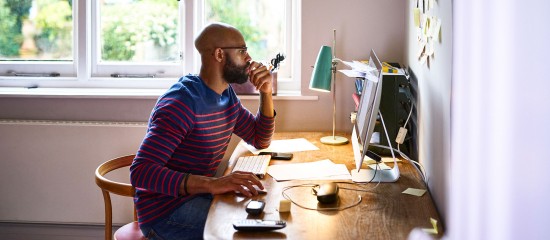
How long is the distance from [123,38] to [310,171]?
1.69 meters

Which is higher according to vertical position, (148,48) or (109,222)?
(148,48)

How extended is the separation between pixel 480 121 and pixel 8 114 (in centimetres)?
273

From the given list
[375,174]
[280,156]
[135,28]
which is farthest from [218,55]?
[135,28]

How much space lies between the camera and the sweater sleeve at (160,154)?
1793 mm

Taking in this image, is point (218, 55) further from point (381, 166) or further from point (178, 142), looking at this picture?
point (381, 166)

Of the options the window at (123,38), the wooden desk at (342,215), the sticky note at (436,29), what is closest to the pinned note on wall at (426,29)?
the sticky note at (436,29)

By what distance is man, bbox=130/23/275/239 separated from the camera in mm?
1802

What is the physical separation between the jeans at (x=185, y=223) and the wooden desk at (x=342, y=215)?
174mm

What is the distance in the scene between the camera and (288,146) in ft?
8.49

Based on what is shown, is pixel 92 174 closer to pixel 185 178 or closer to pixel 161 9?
pixel 161 9

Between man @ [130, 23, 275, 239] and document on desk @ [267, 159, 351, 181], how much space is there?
0.22m

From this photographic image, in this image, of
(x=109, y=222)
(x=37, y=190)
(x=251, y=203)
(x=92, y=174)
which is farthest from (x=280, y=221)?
(x=37, y=190)

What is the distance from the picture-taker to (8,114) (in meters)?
3.22

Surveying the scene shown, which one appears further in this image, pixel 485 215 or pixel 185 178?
pixel 185 178
